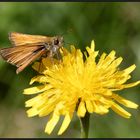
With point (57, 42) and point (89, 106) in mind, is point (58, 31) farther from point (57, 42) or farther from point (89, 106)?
point (89, 106)

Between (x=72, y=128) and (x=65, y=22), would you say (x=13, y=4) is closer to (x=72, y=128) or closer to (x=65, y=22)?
(x=65, y=22)

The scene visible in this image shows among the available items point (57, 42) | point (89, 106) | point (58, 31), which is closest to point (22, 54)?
point (57, 42)

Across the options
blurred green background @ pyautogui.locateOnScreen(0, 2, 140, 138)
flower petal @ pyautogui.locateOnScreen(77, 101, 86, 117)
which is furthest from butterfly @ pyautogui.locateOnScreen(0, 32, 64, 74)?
blurred green background @ pyautogui.locateOnScreen(0, 2, 140, 138)

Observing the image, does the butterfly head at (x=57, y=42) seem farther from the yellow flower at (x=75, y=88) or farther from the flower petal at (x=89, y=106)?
the flower petal at (x=89, y=106)

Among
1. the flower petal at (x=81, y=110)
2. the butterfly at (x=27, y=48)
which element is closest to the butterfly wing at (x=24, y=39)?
the butterfly at (x=27, y=48)

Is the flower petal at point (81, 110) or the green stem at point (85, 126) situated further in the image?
the green stem at point (85, 126)

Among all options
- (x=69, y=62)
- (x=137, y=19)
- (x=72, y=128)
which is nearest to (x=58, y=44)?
(x=69, y=62)
